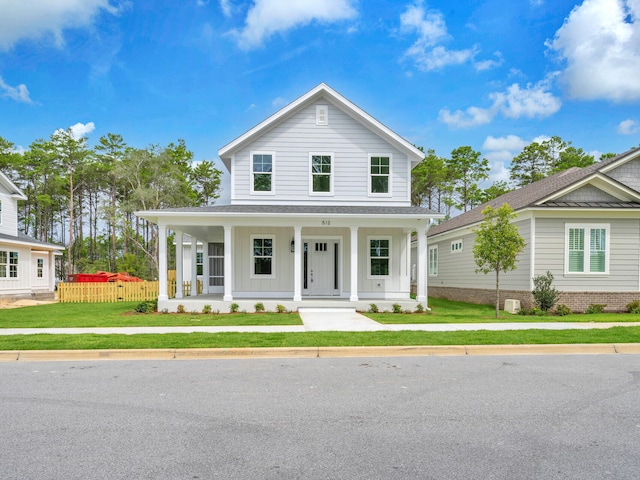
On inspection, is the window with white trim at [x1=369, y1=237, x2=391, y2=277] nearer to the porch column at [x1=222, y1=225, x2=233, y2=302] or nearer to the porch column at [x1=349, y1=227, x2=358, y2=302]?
the porch column at [x1=349, y1=227, x2=358, y2=302]

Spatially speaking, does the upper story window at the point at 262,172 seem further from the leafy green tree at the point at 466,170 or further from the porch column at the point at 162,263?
the leafy green tree at the point at 466,170

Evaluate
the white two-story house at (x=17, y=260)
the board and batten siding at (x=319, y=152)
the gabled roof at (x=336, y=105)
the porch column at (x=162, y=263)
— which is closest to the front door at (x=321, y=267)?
the board and batten siding at (x=319, y=152)

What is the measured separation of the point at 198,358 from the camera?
877cm

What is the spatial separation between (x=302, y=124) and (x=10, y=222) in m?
18.9

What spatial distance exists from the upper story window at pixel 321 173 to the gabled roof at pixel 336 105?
1909mm

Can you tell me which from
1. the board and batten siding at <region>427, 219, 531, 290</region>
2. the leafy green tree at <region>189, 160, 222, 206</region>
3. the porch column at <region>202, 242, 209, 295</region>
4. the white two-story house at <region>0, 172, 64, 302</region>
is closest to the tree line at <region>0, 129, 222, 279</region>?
the leafy green tree at <region>189, 160, 222, 206</region>

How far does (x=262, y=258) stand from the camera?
18453mm

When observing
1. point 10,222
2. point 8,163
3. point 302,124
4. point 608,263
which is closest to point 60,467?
point 302,124

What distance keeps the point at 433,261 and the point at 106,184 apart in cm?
4024

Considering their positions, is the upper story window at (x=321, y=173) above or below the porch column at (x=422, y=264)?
above

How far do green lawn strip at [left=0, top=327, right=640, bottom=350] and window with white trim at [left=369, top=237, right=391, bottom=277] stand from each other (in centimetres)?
787

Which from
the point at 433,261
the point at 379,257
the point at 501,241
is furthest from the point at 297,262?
the point at 433,261

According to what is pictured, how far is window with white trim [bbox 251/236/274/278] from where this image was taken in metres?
18.4

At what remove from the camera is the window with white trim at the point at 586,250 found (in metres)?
16.9
